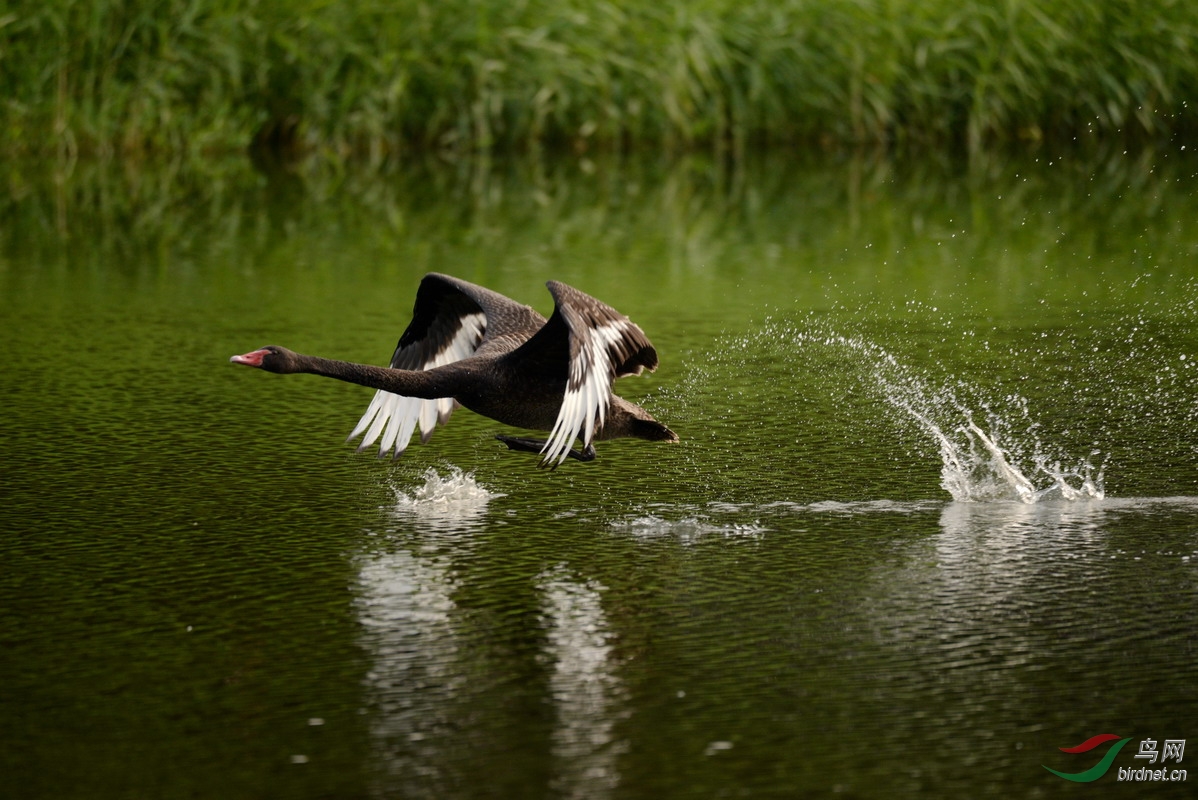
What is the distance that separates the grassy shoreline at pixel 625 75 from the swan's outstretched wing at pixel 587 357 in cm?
1232

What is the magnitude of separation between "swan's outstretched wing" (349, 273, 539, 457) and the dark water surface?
156mm

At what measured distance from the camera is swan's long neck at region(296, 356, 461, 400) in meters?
6.84

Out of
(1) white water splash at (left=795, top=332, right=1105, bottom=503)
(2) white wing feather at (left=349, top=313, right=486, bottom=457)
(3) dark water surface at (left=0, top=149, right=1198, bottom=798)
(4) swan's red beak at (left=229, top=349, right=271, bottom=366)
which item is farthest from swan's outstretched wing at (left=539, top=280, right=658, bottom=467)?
(1) white water splash at (left=795, top=332, right=1105, bottom=503)

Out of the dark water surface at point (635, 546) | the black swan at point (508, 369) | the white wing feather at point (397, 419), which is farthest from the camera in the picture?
the white wing feather at point (397, 419)

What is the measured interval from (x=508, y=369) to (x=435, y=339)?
1.27 m

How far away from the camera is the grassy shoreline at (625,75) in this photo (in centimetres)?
1844

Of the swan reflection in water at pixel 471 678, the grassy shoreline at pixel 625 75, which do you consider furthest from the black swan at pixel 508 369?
the grassy shoreline at pixel 625 75

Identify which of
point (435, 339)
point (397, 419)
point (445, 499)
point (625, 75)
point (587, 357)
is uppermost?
point (625, 75)

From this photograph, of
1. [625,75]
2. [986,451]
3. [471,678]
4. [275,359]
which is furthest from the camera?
[625,75]

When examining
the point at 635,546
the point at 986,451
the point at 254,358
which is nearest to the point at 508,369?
the point at 254,358

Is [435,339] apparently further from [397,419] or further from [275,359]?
[275,359]

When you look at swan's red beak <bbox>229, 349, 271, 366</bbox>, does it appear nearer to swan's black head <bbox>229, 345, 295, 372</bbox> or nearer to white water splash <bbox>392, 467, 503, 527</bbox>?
swan's black head <bbox>229, 345, 295, 372</bbox>

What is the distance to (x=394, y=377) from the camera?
688 centimetres

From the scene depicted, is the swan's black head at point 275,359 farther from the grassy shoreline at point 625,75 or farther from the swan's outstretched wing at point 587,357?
the grassy shoreline at point 625,75
